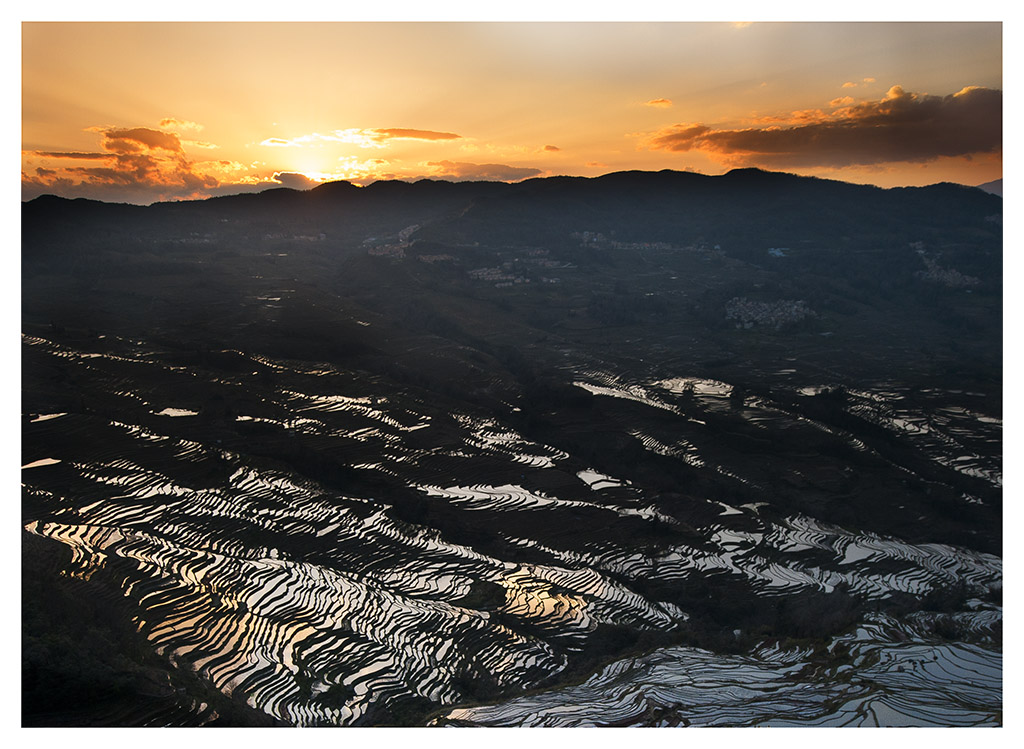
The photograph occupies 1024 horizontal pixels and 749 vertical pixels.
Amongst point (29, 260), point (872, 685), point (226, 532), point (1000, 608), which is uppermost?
point (29, 260)

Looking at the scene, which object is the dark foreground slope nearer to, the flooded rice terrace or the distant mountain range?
the flooded rice terrace

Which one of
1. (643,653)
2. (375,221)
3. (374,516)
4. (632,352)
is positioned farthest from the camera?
(375,221)

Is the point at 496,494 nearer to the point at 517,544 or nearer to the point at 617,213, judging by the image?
the point at 517,544

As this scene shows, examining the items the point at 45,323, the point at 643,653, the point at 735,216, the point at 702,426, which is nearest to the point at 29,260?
the point at 45,323

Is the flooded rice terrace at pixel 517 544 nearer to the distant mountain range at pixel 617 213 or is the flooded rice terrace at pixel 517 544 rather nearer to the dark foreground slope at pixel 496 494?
the dark foreground slope at pixel 496 494

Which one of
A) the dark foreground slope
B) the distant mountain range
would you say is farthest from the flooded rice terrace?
the distant mountain range

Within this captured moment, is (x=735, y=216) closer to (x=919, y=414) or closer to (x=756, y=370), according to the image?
(x=756, y=370)

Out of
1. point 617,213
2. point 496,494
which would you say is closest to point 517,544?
point 496,494
